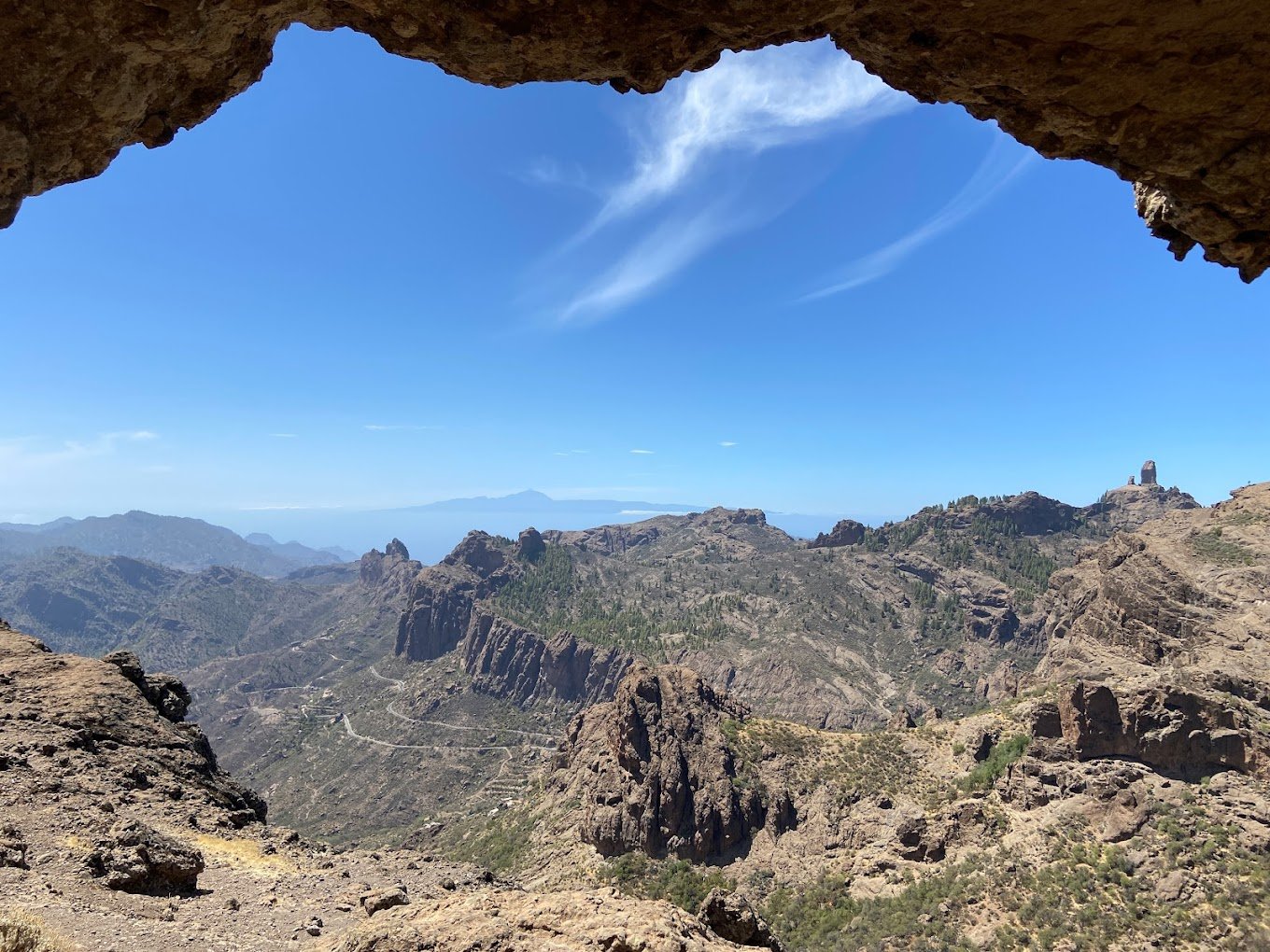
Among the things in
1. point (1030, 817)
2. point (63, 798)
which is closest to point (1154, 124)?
point (63, 798)

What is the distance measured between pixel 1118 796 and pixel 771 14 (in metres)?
46.1

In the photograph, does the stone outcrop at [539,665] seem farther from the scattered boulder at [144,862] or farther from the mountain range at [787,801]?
the scattered boulder at [144,862]

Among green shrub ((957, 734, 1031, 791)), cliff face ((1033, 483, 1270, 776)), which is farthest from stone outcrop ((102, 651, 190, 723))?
cliff face ((1033, 483, 1270, 776))

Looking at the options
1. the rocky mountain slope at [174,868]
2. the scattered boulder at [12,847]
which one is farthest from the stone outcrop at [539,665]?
the scattered boulder at [12,847]

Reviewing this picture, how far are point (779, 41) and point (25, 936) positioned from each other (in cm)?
1761

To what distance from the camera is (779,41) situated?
9.95 meters

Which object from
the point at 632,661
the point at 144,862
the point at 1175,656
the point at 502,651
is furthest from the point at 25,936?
the point at 502,651

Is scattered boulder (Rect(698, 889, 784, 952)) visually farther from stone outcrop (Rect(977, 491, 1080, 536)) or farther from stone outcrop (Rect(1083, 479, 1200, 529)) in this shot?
stone outcrop (Rect(1083, 479, 1200, 529))

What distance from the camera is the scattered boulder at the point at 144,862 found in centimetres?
1281

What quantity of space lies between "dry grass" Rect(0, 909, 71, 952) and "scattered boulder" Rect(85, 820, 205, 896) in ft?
11.6

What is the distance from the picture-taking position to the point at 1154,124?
362 inches

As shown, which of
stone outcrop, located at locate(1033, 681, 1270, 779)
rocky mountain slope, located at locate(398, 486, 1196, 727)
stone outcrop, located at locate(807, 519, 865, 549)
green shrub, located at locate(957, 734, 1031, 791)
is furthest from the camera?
stone outcrop, located at locate(807, 519, 865, 549)

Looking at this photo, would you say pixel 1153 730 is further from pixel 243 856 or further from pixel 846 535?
pixel 846 535

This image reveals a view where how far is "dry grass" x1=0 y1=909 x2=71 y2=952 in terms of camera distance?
7.84 m
